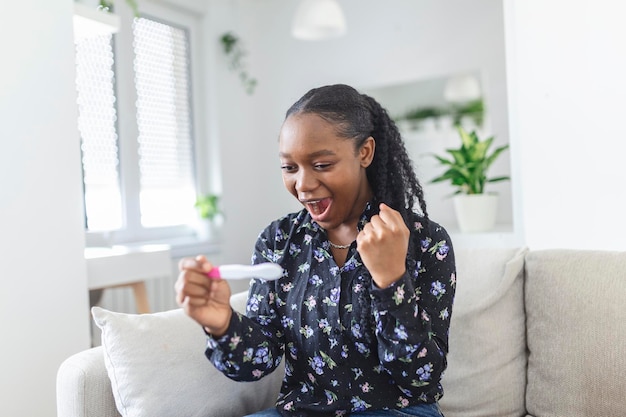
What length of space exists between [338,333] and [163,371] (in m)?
0.39

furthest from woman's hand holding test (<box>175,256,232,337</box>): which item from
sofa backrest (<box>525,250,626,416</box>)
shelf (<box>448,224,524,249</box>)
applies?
shelf (<box>448,224,524,249</box>)

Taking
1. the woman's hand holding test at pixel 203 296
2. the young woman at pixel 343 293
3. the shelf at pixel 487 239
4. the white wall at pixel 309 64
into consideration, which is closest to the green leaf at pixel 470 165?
the shelf at pixel 487 239

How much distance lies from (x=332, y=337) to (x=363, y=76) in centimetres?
298

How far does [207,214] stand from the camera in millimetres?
3721

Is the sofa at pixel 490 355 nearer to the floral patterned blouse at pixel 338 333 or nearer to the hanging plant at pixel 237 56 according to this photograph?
the floral patterned blouse at pixel 338 333

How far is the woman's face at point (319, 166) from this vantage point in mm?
1100

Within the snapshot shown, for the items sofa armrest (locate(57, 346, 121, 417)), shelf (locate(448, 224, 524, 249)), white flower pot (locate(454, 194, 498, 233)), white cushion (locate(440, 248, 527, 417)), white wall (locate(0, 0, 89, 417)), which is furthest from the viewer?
white flower pot (locate(454, 194, 498, 233))

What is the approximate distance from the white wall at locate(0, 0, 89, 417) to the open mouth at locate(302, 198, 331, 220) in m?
1.00

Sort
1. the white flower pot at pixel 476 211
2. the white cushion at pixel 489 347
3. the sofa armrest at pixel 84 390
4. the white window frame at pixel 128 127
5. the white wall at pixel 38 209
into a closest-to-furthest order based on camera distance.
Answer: the sofa armrest at pixel 84 390, the white cushion at pixel 489 347, the white wall at pixel 38 209, the white flower pot at pixel 476 211, the white window frame at pixel 128 127

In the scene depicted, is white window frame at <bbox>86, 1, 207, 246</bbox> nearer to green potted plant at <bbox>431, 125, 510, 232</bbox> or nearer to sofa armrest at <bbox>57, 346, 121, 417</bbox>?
green potted plant at <bbox>431, 125, 510, 232</bbox>

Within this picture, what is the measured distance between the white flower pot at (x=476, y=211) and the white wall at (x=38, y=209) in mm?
1687

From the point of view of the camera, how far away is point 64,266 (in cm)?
186

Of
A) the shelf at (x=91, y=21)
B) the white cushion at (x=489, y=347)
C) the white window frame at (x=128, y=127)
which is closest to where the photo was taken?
the white cushion at (x=489, y=347)

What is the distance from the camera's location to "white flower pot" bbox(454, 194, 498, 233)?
2.80 metres
